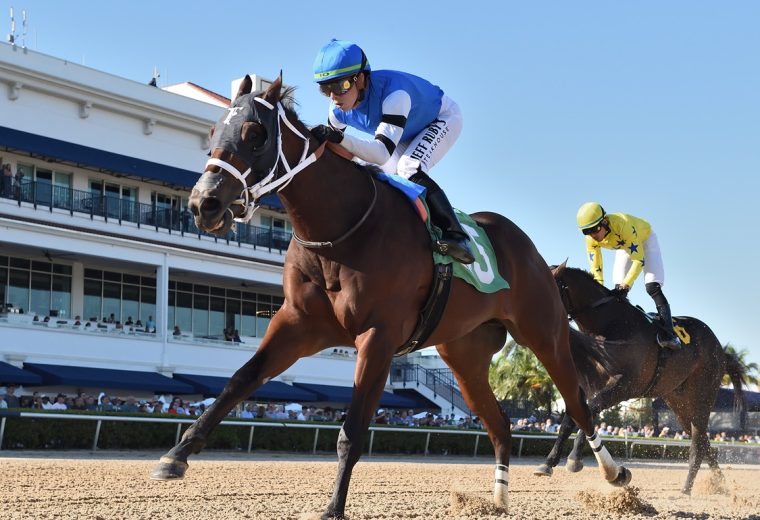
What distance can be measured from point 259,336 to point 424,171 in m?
29.9

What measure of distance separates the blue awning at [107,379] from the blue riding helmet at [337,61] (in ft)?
67.9

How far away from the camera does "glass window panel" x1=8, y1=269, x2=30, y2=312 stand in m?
27.3

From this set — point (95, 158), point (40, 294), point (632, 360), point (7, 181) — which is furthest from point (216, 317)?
point (632, 360)

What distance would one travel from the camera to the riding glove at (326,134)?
481 centimetres

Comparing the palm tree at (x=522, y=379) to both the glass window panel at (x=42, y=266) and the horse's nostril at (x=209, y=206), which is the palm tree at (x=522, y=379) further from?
the horse's nostril at (x=209, y=206)

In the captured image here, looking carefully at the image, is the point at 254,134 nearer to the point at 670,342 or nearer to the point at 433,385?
the point at 670,342

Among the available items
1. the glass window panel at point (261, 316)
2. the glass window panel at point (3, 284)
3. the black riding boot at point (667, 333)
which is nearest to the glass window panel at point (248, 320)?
the glass window panel at point (261, 316)

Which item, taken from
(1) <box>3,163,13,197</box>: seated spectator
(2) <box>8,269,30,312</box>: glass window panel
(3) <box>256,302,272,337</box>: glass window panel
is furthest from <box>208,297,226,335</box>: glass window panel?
(1) <box>3,163,13,197</box>: seated spectator

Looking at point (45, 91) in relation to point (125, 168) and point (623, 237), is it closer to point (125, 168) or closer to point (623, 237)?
point (125, 168)

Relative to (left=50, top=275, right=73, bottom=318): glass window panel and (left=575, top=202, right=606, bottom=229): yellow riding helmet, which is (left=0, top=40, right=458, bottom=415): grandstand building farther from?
(left=575, top=202, right=606, bottom=229): yellow riding helmet

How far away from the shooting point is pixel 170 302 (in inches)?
1256

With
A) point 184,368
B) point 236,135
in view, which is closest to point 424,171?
point 236,135

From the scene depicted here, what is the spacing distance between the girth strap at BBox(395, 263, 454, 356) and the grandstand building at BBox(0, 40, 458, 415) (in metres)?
19.3

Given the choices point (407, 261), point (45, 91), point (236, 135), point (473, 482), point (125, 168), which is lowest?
point (473, 482)
